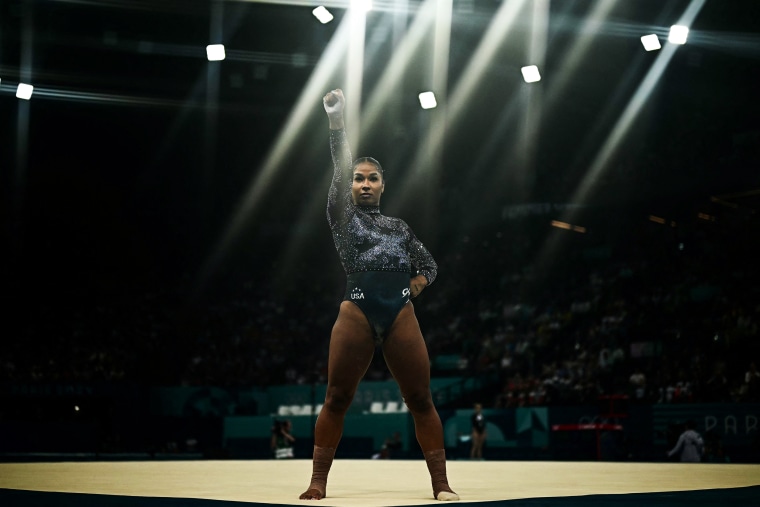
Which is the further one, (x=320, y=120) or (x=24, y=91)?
(x=320, y=120)

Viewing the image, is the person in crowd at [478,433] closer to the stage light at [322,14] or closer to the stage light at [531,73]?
the stage light at [531,73]

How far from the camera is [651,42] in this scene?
16.9 metres

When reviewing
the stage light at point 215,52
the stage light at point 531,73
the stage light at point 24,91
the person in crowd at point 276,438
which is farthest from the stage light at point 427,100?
Answer: the stage light at point 24,91

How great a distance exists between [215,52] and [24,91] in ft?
13.9

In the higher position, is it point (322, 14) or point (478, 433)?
point (322, 14)

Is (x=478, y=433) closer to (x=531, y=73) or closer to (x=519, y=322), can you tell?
(x=519, y=322)

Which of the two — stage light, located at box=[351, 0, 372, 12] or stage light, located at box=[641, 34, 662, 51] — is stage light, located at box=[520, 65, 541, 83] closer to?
stage light, located at box=[641, 34, 662, 51]

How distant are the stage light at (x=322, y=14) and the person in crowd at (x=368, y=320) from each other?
35.5ft

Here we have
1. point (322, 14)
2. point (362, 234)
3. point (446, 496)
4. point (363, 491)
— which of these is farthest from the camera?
point (322, 14)

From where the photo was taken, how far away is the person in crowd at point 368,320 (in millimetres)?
5355

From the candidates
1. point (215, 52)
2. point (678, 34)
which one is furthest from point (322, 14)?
point (678, 34)

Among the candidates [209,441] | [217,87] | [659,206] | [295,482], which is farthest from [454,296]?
[295,482]

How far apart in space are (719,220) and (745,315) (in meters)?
5.17

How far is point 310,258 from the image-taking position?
30312mm
